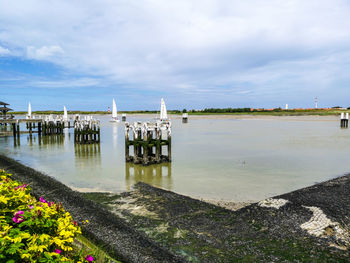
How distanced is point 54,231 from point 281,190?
1003 centimetres

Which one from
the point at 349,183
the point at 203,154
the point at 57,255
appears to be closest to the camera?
the point at 57,255

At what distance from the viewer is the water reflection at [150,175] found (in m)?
13.2

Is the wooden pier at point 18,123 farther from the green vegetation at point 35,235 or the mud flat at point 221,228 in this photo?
the green vegetation at point 35,235

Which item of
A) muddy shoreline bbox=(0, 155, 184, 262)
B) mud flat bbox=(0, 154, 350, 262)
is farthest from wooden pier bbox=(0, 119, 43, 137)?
muddy shoreline bbox=(0, 155, 184, 262)

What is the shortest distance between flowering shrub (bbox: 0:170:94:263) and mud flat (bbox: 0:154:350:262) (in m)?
1.87

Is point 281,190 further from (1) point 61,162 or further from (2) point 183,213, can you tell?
(1) point 61,162

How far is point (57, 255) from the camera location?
3.49 m

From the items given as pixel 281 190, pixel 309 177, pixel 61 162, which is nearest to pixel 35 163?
pixel 61 162

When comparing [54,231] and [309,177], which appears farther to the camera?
[309,177]

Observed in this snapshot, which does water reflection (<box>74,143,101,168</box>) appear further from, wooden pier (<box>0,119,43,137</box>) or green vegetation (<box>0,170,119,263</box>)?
wooden pier (<box>0,119,43,137</box>)

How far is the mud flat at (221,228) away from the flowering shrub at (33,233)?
1.87 metres

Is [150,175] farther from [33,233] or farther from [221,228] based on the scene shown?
[33,233]

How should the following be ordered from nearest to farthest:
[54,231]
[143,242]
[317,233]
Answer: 1. [54,231]
2. [143,242]
3. [317,233]

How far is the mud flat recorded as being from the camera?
5.76 m
